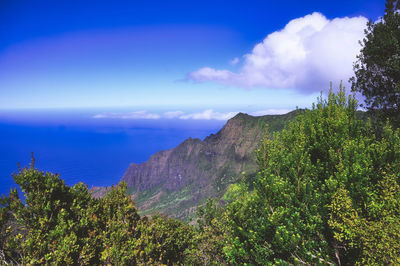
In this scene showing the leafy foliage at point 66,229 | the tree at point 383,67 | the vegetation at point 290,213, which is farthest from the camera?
the tree at point 383,67

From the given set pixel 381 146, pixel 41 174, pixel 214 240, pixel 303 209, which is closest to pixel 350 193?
pixel 303 209

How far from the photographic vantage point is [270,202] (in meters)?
15.3

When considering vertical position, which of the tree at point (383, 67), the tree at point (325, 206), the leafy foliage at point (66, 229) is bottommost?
the leafy foliage at point (66, 229)

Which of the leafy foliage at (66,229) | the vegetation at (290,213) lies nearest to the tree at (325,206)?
the vegetation at (290,213)

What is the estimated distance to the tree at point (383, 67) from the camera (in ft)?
75.2

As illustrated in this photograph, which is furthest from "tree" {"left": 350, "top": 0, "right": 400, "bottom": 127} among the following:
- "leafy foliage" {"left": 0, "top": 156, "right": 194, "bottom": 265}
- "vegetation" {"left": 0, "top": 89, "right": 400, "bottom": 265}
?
"leafy foliage" {"left": 0, "top": 156, "right": 194, "bottom": 265}

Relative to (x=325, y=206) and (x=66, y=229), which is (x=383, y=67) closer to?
(x=325, y=206)

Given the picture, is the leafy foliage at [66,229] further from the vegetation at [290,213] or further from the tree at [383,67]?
the tree at [383,67]

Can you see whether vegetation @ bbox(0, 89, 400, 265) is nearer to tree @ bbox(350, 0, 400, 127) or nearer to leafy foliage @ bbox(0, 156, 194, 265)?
leafy foliage @ bbox(0, 156, 194, 265)

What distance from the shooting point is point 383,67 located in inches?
976

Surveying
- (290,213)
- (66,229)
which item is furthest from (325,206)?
(66,229)

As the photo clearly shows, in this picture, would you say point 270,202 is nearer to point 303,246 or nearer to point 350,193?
point 303,246

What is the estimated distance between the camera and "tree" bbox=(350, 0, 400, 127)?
2291cm

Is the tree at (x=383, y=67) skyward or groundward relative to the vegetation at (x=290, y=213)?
skyward
